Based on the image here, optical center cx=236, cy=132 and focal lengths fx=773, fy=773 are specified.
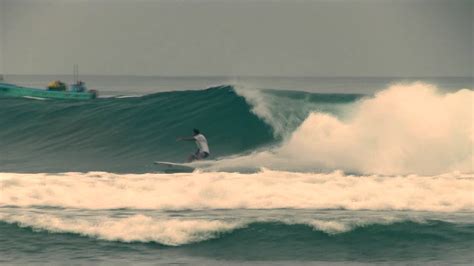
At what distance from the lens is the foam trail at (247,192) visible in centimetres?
1636

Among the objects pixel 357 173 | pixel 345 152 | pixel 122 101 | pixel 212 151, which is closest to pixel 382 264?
pixel 357 173

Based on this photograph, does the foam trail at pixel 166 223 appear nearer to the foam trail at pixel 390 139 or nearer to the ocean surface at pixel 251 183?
the ocean surface at pixel 251 183

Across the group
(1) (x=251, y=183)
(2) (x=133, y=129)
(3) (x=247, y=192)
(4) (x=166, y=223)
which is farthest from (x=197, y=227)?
(2) (x=133, y=129)

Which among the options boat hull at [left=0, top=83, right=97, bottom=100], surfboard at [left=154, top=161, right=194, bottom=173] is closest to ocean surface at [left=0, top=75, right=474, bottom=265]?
surfboard at [left=154, top=161, right=194, bottom=173]

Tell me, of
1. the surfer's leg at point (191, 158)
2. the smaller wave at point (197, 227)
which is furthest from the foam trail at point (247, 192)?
the surfer's leg at point (191, 158)

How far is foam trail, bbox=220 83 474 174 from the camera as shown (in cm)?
2225

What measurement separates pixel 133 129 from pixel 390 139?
34.2 ft

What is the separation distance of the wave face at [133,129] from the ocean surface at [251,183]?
0.09m

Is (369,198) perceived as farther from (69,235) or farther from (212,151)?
(212,151)

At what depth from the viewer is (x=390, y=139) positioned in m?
23.9

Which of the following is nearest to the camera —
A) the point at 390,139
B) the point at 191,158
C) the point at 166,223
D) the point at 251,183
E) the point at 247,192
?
the point at 166,223

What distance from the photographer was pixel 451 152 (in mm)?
22938

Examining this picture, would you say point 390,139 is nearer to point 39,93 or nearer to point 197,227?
point 197,227

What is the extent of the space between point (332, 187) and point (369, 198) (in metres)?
1.19
